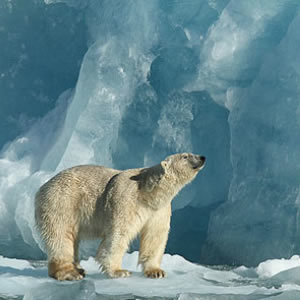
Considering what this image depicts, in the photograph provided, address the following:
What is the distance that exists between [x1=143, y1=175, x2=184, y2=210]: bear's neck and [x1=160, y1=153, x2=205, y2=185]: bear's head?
0.05 meters

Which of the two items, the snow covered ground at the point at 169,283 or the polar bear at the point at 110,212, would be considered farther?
the polar bear at the point at 110,212

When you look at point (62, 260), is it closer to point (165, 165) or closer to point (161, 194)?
point (161, 194)

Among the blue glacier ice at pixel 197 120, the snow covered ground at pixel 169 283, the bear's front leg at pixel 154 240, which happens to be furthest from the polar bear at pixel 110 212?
the blue glacier ice at pixel 197 120

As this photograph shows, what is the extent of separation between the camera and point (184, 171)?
482cm

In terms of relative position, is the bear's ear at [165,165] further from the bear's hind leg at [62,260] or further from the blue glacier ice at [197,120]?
the blue glacier ice at [197,120]

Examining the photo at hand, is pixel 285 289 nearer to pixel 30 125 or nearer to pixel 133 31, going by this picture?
pixel 133 31

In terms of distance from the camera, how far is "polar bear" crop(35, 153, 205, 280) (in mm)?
4652

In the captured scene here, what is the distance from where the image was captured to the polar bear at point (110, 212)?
465 centimetres

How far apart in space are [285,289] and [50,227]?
5.73 feet

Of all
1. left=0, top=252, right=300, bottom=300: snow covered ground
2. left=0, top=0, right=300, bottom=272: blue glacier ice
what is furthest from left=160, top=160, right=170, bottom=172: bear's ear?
left=0, top=0, right=300, bottom=272: blue glacier ice

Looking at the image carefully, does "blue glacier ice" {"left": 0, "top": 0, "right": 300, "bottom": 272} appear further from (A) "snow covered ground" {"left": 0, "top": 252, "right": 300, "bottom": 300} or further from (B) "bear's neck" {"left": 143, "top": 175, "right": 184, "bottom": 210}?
(B) "bear's neck" {"left": 143, "top": 175, "right": 184, "bottom": 210}

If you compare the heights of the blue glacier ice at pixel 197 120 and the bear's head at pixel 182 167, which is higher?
the blue glacier ice at pixel 197 120

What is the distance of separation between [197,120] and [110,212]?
2554 mm

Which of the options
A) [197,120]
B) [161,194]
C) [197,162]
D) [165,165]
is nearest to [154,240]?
[161,194]
